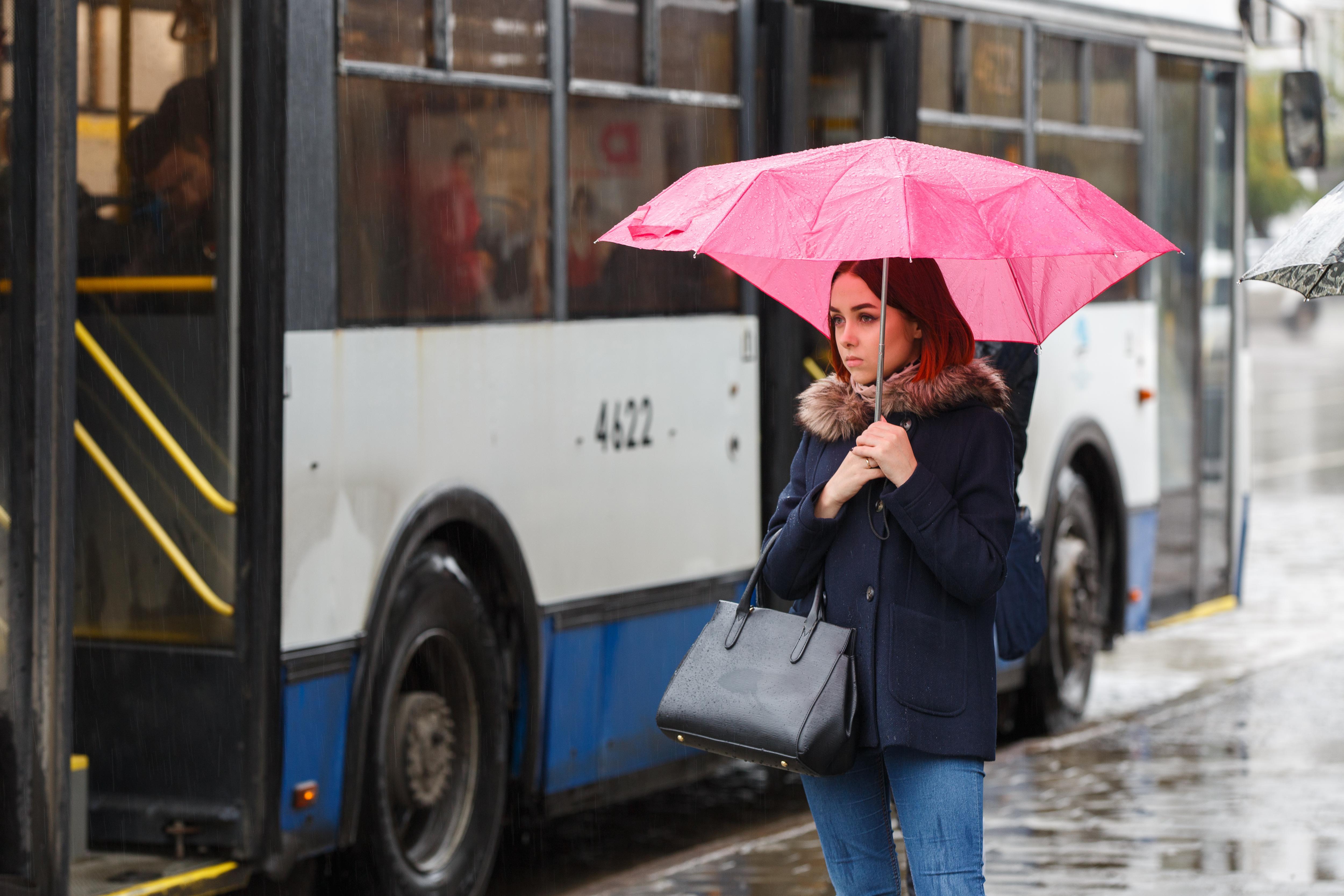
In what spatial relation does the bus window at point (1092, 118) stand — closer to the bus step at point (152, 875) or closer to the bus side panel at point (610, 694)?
the bus side panel at point (610, 694)

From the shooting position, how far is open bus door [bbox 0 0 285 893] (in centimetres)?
479

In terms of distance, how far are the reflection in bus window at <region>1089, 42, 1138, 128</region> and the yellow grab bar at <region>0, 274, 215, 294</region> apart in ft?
16.8

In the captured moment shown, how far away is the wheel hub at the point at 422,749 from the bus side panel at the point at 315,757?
1.26ft

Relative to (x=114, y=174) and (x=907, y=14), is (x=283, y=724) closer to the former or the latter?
(x=114, y=174)

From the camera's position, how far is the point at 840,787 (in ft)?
13.0

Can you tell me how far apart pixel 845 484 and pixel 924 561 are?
0.19m

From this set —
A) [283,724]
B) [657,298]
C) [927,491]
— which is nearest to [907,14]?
[657,298]

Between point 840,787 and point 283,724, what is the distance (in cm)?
192

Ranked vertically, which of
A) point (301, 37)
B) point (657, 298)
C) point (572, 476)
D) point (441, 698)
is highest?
point (301, 37)

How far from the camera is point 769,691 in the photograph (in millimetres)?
3781

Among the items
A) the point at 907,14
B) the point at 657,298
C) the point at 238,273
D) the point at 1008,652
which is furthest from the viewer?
the point at 907,14

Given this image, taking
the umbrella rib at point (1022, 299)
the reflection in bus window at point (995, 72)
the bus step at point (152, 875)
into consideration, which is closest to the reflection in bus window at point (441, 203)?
the bus step at point (152, 875)

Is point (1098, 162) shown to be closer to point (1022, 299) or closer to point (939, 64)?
point (939, 64)

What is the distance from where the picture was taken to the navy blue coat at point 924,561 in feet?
12.4
